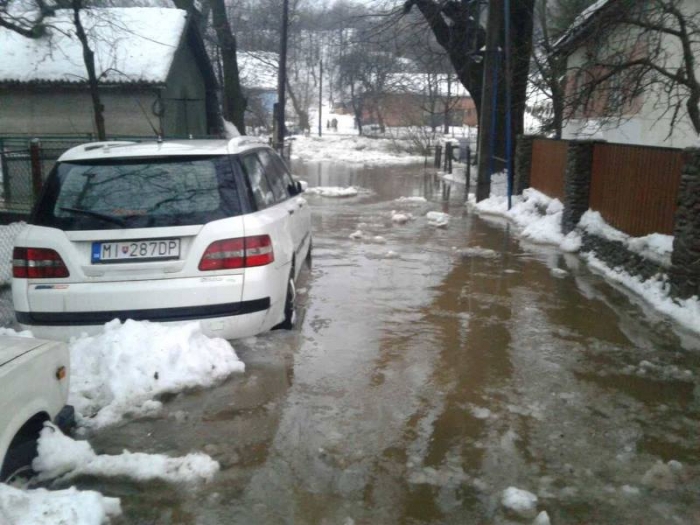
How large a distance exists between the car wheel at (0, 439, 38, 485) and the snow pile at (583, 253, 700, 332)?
17.8 ft

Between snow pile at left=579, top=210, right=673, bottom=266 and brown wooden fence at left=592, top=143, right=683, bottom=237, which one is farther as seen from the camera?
brown wooden fence at left=592, top=143, right=683, bottom=237

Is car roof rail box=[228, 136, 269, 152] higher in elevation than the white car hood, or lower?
higher

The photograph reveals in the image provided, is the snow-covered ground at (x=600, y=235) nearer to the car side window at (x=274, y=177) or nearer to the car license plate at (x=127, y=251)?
the car side window at (x=274, y=177)

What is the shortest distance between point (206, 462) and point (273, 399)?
1031 millimetres

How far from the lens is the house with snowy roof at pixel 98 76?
64.7ft

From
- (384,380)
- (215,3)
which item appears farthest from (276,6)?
(384,380)

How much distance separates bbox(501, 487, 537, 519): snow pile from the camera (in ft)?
11.0

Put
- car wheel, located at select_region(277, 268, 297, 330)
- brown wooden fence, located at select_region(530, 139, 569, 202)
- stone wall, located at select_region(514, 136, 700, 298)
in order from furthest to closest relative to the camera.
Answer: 1. brown wooden fence, located at select_region(530, 139, 569, 202)
2. stone wall, located at select_region(514, 136, 700, 298)
3. car wheel, located at select_region(277, 268, 297, 330)

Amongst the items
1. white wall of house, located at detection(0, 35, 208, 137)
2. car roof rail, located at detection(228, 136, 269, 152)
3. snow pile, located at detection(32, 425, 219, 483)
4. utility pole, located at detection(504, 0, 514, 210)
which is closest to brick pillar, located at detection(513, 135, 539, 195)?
utility pole, located at detection(504, 0, 514, 210)

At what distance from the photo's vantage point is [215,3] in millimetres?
25406

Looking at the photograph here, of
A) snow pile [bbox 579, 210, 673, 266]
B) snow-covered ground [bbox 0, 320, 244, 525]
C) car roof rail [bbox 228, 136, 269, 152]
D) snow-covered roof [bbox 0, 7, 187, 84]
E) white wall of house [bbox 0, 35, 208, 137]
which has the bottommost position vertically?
snow-covered ground [bbox 0, 320, 244, 525]

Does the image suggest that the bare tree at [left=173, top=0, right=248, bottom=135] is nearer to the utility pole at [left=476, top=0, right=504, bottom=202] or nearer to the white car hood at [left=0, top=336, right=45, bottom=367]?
the utility pole at [left=476, top=0, right=504, bottom=202]

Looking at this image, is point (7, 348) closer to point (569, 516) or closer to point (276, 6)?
point (569, 516)

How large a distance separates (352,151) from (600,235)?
39316 mm
